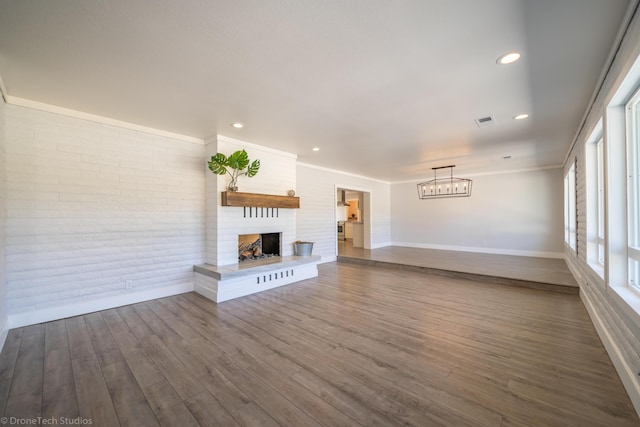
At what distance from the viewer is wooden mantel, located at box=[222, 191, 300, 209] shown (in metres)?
4.37

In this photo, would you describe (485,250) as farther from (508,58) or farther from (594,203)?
(508,58)

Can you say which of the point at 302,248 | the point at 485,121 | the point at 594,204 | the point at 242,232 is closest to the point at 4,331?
the point at 242,232

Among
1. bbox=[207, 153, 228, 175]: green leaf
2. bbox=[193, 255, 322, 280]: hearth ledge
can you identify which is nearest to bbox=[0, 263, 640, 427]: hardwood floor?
bbox=[193, 255, 322, 280]: hearth ledge

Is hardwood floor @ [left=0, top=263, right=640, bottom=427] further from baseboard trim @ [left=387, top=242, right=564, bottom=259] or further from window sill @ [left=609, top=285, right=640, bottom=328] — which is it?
baseboard trim @ [left=387, top=242, right=564, bottom=259]

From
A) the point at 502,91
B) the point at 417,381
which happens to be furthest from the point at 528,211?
the point at 417,381

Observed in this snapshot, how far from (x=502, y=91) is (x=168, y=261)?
5125 millimetres

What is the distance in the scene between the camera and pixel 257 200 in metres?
4.74

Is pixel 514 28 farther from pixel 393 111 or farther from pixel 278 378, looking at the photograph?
pixel 278 378

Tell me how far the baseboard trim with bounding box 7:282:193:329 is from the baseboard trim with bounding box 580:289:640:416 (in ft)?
16.9

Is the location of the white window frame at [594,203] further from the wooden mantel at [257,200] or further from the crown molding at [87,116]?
the crown molding at [87,116]

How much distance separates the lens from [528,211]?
7.25m

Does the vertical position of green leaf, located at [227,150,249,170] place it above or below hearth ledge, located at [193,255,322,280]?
above

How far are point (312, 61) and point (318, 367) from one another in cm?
267

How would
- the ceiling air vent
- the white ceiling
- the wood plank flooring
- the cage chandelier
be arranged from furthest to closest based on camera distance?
the cage chandelier < the wood plank flooring < the ceiling air vent < the white ceiling
